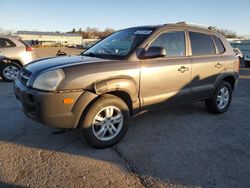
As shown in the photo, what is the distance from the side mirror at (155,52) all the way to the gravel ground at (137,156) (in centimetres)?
134

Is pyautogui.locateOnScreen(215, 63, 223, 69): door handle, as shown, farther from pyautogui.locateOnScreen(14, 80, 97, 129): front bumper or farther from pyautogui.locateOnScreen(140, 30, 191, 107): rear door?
pyautogui.locateOnScreen(14, 80, 97, 129): front bumper

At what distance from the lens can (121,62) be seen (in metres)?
3.94

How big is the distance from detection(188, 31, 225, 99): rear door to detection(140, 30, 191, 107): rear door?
214 mm

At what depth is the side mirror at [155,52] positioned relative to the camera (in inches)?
161

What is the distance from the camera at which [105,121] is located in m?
3.88

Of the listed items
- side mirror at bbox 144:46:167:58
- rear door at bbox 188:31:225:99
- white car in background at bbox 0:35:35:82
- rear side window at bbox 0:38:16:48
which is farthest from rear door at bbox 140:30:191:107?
rear side window at bbox 0:38:16:48

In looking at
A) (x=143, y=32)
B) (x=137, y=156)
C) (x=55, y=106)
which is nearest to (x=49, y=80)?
(x=55, y=106)

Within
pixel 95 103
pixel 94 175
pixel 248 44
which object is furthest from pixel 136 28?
pixel 248 44

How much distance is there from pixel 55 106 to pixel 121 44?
1.74 metres

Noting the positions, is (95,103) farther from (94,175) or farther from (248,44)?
(248,44)

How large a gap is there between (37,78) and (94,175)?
57.2 inches

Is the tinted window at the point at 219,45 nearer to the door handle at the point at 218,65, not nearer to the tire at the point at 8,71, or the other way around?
the door handle at the point at 218,65

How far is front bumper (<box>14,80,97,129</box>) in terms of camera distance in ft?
11.0

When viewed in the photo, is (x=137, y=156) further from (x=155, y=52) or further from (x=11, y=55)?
(x=11, y=55)
